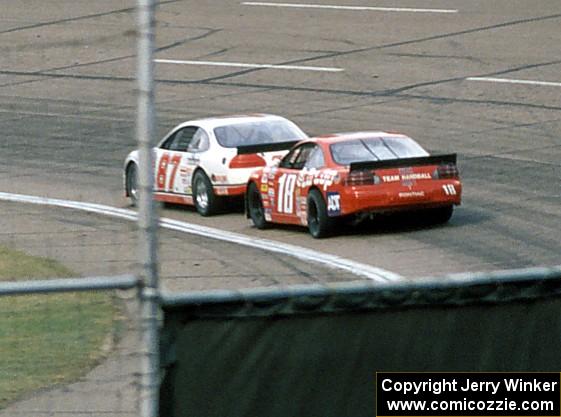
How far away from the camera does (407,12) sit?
31.2 m

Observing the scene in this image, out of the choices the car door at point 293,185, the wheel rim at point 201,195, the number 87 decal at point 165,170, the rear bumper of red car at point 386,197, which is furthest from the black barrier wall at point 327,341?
the number 87 decal at point 165,170

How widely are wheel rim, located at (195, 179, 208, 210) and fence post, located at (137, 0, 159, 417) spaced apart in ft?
45.8

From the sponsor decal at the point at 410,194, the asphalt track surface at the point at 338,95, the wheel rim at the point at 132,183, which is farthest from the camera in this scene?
the wheel rim at the point at 132,183

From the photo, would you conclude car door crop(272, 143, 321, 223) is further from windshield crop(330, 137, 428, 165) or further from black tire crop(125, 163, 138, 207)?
black tire crop(125, 163, 138, 207)

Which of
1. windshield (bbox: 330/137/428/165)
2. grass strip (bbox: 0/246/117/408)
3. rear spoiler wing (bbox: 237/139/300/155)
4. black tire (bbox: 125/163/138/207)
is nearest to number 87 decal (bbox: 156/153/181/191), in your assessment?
black tire (bbox: 125/163/138/207)

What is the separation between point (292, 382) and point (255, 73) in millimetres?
23990

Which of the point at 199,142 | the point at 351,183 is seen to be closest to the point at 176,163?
the point at 199,142

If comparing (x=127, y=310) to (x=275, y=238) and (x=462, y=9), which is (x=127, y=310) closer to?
(x=275, y=238)

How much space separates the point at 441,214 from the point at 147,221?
12545 millimetres

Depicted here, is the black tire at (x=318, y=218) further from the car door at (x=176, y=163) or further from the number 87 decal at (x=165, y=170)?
the number 87 decal at (x=165, y=170)

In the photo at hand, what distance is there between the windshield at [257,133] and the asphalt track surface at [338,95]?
1.21 meters

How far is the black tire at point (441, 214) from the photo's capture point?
16094mm

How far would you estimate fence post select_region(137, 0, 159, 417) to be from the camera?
3783mm

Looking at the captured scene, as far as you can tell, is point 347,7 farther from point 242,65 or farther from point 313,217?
point 313,217
